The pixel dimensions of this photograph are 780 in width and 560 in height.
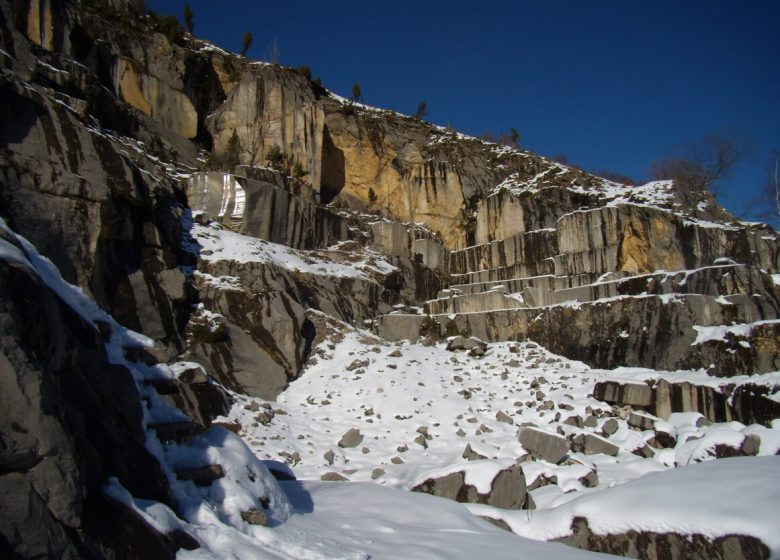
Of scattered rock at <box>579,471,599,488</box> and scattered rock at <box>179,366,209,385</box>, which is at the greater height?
scattered rock at <box>179,366,209,385</box>

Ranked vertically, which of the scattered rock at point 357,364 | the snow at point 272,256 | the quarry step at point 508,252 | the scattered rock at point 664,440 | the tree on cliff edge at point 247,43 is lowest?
the scattered rock at point 664,440

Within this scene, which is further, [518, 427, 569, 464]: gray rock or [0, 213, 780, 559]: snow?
[518, 427, 569, 464]: gray rock

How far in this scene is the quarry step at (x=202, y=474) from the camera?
18.4 feet

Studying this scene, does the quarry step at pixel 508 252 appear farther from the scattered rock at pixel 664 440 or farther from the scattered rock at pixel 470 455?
the scattered rock at pixel 470 455

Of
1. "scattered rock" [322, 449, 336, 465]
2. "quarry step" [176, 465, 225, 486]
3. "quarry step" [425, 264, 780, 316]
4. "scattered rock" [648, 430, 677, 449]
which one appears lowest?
"scattered rock" [322, 449, 336, 465]

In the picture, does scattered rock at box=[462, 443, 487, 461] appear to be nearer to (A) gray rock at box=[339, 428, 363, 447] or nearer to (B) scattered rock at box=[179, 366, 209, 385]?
(A) gray rock at box=[339, 428, 363, 447]

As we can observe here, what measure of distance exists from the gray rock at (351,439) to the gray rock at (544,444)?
4478 millimetres

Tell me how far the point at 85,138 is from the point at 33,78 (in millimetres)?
4680

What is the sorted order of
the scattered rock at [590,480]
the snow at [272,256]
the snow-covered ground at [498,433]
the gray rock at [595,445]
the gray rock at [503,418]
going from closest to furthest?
the snow-covered ground at [498,433]
the scattered rock at [590,480]
the gray rock at [595,445]
the gray rock at [503,418]
the snow at [272,256]

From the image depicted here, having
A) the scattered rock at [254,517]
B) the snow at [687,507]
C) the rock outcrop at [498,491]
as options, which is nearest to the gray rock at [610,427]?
the rock outcrop at [498,491]

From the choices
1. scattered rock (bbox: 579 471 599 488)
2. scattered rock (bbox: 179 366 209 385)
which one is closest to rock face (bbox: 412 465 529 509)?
scattered rock (bbox: 579 471 599 488)

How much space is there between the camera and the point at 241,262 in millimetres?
21812

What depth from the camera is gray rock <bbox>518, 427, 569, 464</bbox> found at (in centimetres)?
1218

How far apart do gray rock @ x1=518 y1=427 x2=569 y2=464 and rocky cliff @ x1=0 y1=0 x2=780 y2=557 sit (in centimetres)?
365
